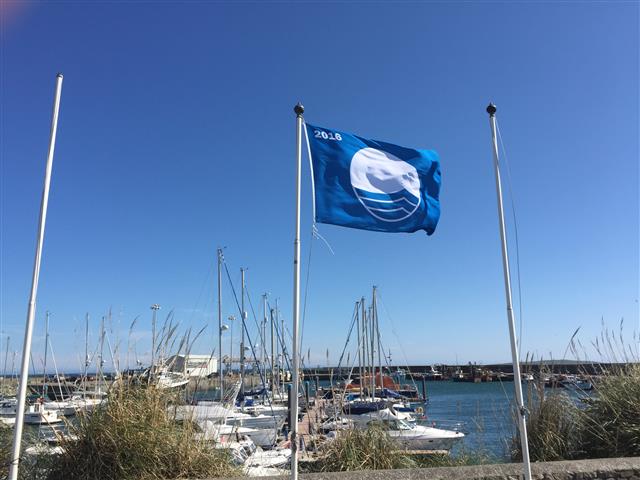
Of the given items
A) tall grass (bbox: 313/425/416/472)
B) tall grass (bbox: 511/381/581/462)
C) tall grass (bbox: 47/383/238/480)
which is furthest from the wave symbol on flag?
tall grass (bbox: 47/383/238/480)

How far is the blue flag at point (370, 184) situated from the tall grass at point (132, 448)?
Answer: 366cm

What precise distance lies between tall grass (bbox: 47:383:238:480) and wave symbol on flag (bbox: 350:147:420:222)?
13.9 feet

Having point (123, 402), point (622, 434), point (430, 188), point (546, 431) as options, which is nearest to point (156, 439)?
point (123, 402)

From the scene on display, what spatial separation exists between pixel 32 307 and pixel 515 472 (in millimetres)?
6769

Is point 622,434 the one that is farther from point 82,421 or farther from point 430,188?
point 82,421

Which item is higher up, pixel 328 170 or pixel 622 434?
pixel 328 170

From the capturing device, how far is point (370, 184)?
26.2 ft

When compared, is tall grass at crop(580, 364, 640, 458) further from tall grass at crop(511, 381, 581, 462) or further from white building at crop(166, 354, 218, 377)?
white building at crop(166, 354, 218, 377)

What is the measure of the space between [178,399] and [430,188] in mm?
5250

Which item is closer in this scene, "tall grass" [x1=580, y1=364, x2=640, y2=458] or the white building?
"tall grass" [x1=580, y1=364, x2=640, y2=458]

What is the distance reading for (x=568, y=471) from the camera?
7.19 meters

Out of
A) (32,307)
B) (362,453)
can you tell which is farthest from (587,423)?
(32,307)

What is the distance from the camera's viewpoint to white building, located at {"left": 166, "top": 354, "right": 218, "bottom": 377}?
29.1 feet

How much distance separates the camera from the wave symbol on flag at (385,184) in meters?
7.89
